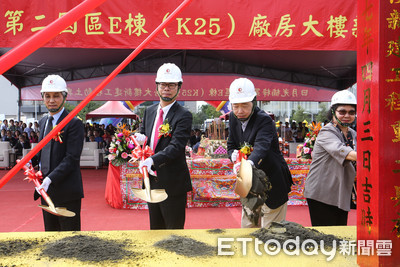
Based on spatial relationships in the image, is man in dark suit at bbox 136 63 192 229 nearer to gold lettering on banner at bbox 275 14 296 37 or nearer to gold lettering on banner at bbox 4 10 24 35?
gold lettering on banner at bbox 275 14 296 37

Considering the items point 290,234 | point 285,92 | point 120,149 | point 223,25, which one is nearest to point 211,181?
point 120,149

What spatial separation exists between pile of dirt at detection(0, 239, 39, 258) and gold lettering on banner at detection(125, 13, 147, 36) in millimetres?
2505

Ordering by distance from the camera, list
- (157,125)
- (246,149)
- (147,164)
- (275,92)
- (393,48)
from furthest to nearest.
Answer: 1. (275,92)
2. (157,125)
3. (246,149)
4. (147,164)
5. (393,48)

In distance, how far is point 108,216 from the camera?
4.68 metres

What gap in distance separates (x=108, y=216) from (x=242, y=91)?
10.5ft

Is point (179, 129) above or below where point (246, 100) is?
below

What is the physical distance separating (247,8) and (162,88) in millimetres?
1856

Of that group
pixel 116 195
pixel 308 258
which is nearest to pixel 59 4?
pixel 116 195

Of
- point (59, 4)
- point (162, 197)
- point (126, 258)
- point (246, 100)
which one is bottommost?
point (126, 258)

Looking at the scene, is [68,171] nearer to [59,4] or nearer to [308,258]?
[308,258]

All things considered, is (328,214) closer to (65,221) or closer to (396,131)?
(396,131)

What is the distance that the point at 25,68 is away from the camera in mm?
8836

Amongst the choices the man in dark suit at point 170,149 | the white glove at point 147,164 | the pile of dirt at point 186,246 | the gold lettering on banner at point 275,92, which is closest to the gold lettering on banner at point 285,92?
the gold lettering on banner at point 275,92

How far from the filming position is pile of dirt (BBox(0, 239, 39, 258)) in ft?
4.88
